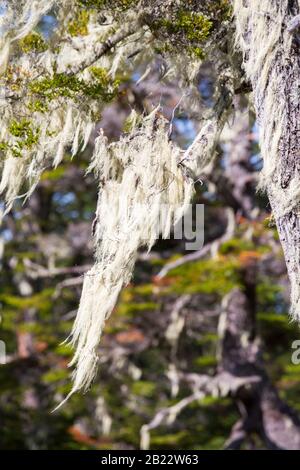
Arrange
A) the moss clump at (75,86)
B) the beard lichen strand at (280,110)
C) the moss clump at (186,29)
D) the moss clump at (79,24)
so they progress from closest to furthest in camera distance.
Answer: the beard lichen strand at (280,110) → the moss clump at (186,29) → the moss clump at (75,86) → the moss clump at (79,24)

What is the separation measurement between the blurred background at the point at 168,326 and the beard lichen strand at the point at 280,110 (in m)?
1.80

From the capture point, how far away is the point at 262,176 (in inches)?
132

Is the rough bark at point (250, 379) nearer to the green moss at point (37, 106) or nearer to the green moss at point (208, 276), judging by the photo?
the green moss at point (208, 276)

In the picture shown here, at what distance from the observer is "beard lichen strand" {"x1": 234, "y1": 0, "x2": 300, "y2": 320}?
320cm

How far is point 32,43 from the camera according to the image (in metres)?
4.00

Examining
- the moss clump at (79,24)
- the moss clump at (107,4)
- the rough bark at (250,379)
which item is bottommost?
the rough bark at (250,379)

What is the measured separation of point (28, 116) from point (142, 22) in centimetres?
81

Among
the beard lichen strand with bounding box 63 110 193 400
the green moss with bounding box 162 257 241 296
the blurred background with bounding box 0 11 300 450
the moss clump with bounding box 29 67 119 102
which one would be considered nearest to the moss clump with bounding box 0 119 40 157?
the moss clump with bounding box 29 67 119 102

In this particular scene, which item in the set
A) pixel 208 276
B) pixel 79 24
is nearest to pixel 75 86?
pixel 79 24

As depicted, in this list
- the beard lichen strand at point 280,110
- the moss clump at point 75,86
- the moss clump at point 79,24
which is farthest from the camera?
the moss clump at point 79,24

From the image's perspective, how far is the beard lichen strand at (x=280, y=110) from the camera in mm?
3197

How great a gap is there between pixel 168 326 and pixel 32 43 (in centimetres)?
710

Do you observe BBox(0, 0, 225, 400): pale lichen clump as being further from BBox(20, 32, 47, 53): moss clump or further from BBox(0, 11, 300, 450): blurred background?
BBox(0, 11, 300, 450): blurred background

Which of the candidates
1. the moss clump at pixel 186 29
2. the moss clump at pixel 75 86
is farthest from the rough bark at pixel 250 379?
the moss clump at pixel 186 29
